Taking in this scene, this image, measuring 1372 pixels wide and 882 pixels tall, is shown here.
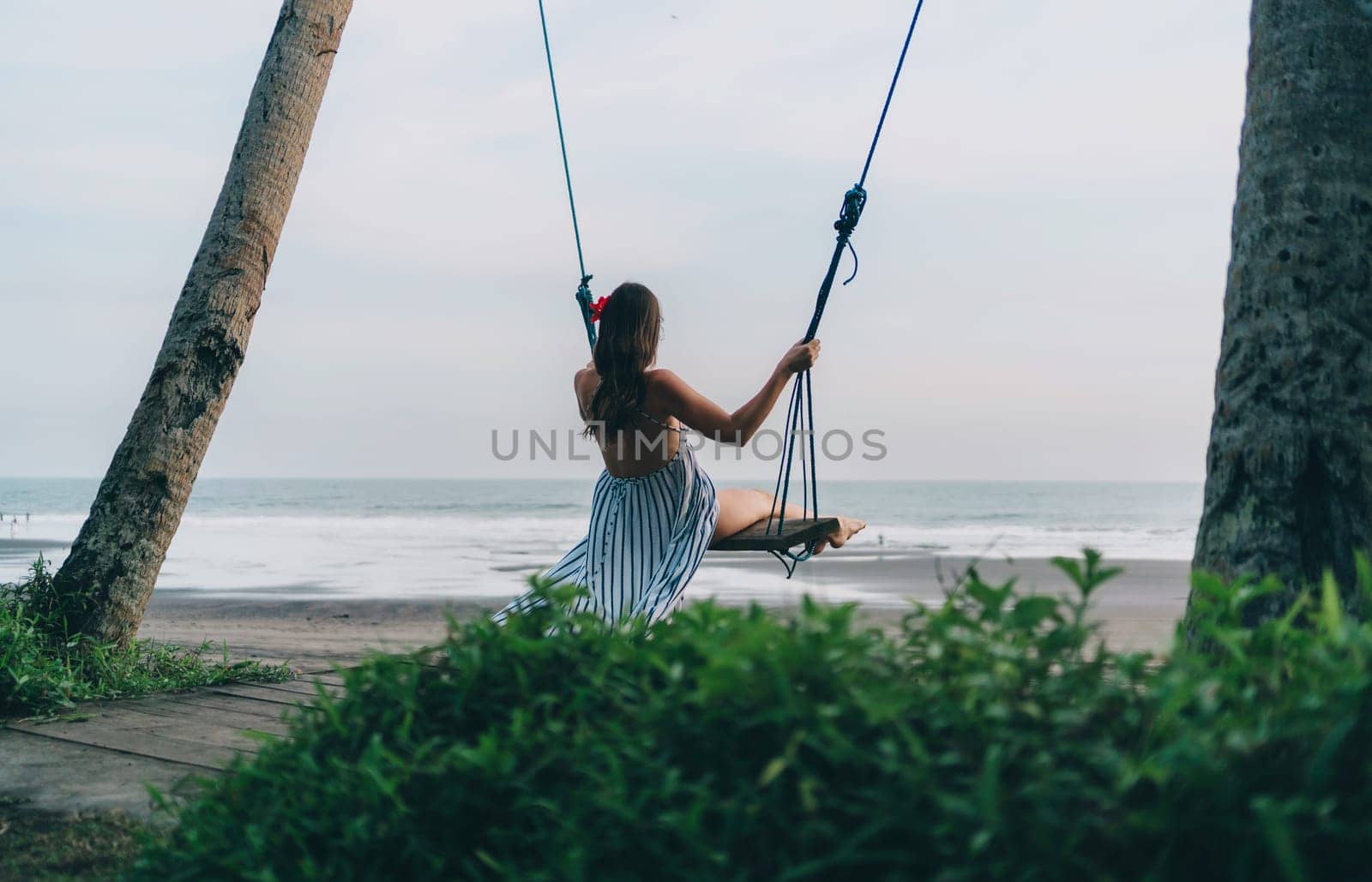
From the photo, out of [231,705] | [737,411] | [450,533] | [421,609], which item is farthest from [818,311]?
[450,533]

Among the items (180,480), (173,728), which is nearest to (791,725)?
(173,728)

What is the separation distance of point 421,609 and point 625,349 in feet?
27.7

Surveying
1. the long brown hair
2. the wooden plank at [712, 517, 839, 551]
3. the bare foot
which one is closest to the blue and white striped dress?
the wooden plank at [712, 517, 839, 551]

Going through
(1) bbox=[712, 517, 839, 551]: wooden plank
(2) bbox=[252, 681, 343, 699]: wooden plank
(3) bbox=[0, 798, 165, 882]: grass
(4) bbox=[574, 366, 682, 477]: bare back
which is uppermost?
(4) bbox=[574, 366, 682, 477]: bare back

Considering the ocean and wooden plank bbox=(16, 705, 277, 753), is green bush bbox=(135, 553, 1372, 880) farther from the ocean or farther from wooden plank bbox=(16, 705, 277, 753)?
wooden plank bbox=(16, 705, 277, 753)

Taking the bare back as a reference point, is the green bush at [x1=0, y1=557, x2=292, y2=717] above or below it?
below

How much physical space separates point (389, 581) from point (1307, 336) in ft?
45.9

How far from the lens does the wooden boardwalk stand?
11.7 ft

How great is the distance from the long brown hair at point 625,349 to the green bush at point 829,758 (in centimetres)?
214

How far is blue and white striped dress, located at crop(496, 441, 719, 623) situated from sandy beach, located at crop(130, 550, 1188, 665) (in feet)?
6.56

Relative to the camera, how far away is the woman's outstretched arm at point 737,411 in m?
3.98

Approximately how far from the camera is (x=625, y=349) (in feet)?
13.4

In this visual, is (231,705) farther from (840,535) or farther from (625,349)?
(840,535)

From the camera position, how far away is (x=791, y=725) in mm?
1539
